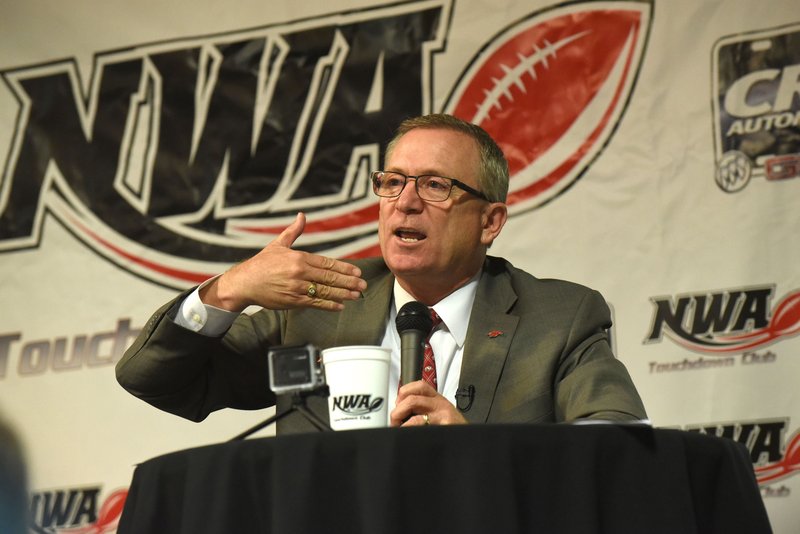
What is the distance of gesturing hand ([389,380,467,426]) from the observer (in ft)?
5.79

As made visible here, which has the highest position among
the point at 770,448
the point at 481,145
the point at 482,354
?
the point at 481,145

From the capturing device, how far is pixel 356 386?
66.7 inches

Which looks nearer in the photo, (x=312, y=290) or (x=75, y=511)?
(x=312, y=290)

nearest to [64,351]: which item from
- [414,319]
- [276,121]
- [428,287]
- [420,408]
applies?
[276,121]

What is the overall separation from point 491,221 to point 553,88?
0.95 m

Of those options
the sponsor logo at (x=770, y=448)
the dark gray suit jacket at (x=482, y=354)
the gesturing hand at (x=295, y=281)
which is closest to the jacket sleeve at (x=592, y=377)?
the dark gray suit jacket at (x=482, y=354)

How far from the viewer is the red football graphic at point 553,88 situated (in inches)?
132

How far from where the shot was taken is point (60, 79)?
3990 millimetres

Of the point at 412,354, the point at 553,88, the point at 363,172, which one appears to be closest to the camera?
the point at 412,354

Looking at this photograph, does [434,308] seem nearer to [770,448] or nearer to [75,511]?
[770,448]

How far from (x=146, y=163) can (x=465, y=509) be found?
2701 mm

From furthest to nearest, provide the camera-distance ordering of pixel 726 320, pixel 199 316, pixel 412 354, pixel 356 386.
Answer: pixel 726 320, pixel 199 316, pixel 412 354, pixel 356 386

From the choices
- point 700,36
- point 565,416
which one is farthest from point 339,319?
point 700,36

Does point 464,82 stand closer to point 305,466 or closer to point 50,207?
point 50,207
